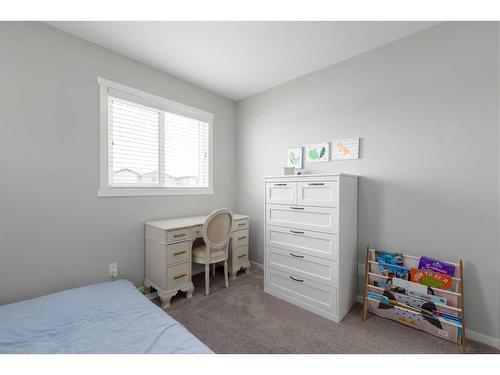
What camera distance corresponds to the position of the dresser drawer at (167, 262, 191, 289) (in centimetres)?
216

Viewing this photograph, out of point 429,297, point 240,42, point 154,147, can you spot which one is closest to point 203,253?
point 154,147

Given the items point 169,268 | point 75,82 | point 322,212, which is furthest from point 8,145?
point 322,212

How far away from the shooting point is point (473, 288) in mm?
1680

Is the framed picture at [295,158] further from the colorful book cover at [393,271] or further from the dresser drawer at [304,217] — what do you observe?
the colorful book cover at [393,271]

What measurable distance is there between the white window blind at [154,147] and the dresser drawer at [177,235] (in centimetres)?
72

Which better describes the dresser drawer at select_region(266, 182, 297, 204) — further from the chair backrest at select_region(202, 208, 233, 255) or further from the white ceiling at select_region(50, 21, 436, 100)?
the white ceiling at select_region(50, 21, 436, 100)

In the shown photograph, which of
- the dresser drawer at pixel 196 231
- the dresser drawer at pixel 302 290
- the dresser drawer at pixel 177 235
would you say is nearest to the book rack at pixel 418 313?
the dresser drawer at pixel 302 290

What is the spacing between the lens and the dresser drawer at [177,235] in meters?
2.15

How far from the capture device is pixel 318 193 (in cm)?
204

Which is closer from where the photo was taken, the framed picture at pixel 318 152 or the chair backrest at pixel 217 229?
the chair backrest at pixel 217 229
